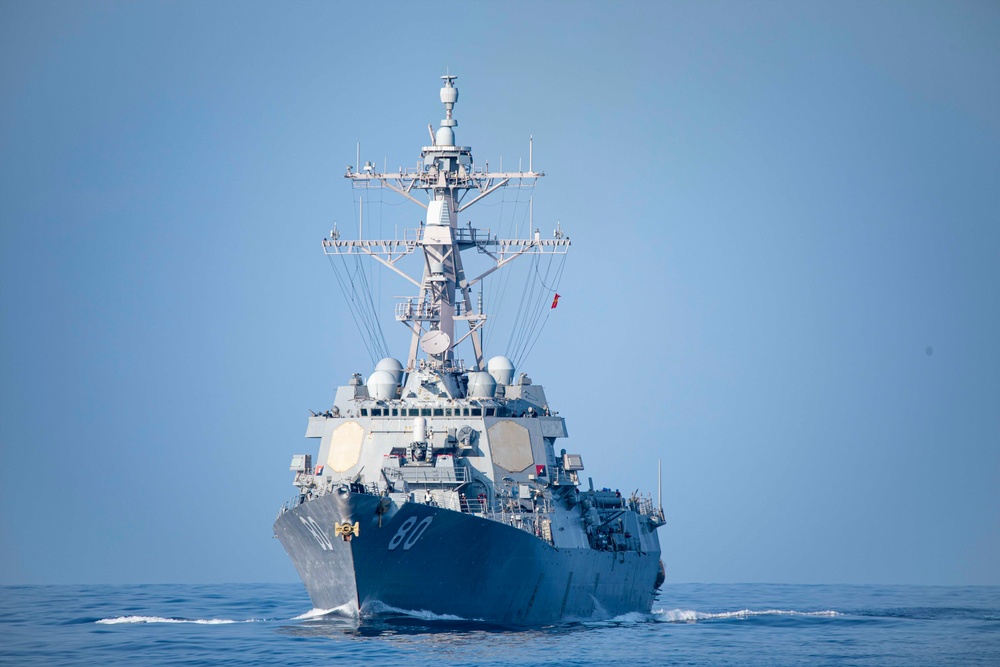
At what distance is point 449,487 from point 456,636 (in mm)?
4631

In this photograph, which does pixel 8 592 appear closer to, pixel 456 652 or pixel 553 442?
pixel 553 442

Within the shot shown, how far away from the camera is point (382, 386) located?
41.0 m

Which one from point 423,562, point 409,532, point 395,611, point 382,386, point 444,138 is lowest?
point 395,611

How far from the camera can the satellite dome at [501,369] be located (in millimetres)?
43000

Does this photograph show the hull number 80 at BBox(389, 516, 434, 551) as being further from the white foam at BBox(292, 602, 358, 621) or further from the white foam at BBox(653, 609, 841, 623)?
the white foam at BBox(653, 609, 841, 623)

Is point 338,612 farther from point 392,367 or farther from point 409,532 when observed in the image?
point 392,367

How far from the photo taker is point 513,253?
45.3m

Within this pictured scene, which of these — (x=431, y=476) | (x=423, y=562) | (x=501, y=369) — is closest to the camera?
(x=423, y=562)

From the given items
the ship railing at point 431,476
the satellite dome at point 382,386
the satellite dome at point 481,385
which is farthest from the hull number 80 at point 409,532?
the satellite dome at point 481,385

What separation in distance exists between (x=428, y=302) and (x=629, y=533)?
8998 mm

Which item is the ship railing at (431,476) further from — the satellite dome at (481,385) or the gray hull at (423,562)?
the satellite dome at (481,385)

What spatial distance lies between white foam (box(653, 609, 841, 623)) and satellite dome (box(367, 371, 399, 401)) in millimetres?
11323

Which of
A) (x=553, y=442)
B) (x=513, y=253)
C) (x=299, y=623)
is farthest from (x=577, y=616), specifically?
(x=513, y=253)

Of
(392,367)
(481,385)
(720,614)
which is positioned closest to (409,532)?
(481,385)
